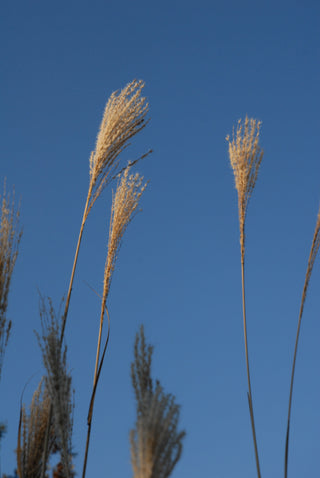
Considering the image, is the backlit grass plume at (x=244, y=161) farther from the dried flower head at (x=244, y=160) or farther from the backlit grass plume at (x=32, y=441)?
the backlit grass plume at (x=32, y=441)

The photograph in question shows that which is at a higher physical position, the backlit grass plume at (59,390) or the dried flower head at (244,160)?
the dried flower head at (244,160)

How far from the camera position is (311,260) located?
10.1 feet

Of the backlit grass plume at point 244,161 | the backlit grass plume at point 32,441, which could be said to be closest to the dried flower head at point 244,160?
the backlit grass plume at point 244,161

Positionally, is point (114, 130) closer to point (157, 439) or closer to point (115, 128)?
point (115, 128)

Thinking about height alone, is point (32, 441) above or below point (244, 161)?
below

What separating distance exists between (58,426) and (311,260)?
1.45 m

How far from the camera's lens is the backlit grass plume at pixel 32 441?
3.04 meters

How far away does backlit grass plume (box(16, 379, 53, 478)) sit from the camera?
304cm

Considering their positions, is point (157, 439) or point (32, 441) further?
point (32, 441)

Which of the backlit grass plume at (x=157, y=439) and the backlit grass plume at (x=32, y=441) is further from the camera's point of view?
the backlit grass plume at (x=32, y=441)

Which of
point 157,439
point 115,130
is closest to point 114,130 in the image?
point 115,130

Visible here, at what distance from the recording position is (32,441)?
3.10 meters

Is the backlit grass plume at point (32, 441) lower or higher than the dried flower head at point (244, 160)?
lower

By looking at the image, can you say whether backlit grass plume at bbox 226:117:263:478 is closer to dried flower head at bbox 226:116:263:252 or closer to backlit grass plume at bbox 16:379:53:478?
dried flower head at bbox 226:116:263:252
